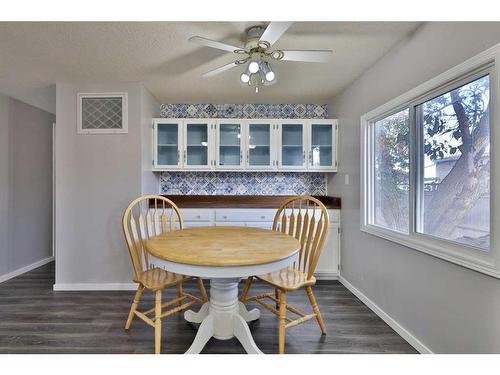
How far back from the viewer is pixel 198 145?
3.19 meters

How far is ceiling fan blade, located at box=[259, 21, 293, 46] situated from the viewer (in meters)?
1.41

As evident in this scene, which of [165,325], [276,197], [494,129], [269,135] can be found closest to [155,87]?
[269,135]

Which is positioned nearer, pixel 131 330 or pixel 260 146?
pixel 131 330

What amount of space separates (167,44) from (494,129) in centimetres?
212

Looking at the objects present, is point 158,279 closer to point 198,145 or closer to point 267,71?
point 267,71

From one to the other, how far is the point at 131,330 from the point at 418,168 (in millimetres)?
2412

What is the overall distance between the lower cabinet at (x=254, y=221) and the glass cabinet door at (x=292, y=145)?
2.10ft

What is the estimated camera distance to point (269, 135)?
10.5 feet

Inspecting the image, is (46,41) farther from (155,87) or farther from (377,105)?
(377,105)

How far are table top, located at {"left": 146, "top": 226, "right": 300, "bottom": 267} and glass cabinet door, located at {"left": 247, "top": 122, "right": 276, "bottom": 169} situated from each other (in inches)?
51.8

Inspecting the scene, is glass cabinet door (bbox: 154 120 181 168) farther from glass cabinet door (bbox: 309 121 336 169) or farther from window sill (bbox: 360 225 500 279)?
window sill (bbox: 360 225 500 279)

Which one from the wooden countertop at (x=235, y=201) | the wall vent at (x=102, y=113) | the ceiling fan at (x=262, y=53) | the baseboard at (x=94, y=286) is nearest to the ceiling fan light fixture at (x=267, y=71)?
the ceiling fan at (x=262, y=53)

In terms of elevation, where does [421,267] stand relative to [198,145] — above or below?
below

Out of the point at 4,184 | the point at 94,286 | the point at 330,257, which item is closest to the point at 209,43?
the point at 330,257
